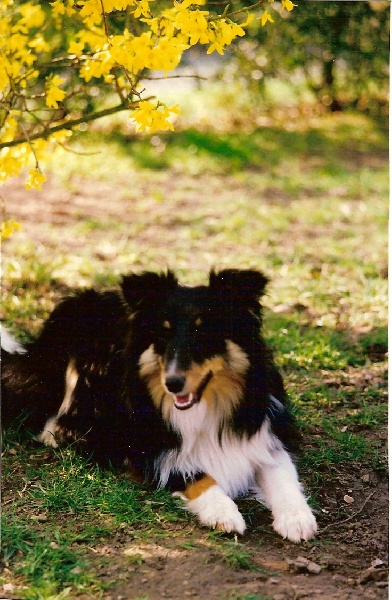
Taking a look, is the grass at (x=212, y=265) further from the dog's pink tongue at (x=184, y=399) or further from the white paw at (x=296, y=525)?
the dog's pink tongue at (x=184, y=399)

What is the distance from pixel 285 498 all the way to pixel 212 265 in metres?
2.17

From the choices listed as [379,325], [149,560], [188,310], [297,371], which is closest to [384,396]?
[297,371]

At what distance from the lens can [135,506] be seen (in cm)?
359

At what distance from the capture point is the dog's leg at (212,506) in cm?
337

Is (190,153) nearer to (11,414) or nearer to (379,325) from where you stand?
(379,325)

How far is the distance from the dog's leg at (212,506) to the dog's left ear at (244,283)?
869 mm

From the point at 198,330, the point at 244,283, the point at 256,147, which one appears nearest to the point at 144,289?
the point at 198,330

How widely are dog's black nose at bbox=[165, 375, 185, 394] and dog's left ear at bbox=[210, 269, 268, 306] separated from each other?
50cm

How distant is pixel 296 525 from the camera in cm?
337

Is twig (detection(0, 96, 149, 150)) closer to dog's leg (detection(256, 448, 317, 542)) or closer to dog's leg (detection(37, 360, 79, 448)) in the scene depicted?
dog's leg (detection(37, 360, 79, 448))

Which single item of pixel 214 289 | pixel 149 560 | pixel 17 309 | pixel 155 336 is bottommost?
pixel 149 560

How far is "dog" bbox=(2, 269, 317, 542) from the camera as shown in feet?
11.4

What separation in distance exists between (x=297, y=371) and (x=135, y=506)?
1799 millimetres

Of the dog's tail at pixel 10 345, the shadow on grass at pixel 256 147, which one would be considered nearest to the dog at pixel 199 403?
the dog's tail at pixel 10 345
